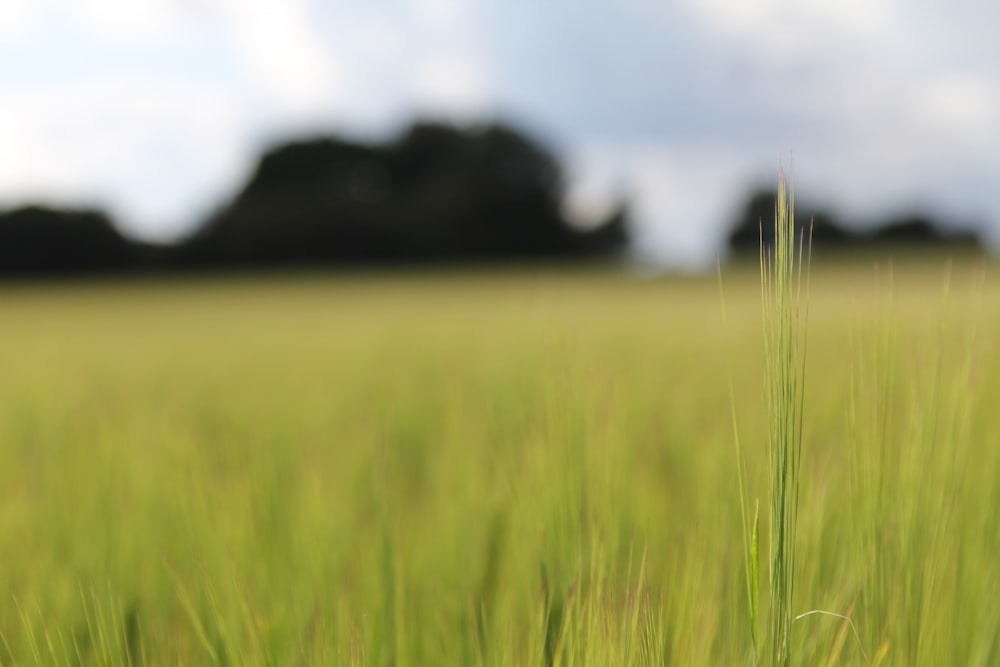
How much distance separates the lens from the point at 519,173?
15.8m

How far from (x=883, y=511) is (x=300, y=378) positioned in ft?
5.42

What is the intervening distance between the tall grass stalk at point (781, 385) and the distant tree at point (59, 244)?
1441 centimetres

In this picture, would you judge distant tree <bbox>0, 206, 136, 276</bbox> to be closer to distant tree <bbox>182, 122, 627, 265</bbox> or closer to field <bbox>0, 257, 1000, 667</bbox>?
distant tree <bbox>182, 122, 627, 265</bbox>

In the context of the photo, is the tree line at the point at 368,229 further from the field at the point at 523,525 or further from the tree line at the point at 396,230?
the field at the point at 523,525

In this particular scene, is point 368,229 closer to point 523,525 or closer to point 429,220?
point 429,220

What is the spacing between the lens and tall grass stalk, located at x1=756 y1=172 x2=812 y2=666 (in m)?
0.40

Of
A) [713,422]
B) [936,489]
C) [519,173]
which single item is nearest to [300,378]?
[713,422]

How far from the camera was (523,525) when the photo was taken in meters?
0.73

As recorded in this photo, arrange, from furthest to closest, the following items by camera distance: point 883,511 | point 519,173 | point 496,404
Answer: point 519,173 < point 496,404 < point 883,511

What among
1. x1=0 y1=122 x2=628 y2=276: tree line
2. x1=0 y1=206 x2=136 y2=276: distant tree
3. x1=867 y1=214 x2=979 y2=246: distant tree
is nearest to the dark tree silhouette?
x1=867 y1=214 x2=979 y2=246: distant tree

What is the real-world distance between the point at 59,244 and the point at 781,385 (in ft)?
48.0

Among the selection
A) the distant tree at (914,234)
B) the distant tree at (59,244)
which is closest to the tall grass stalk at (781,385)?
the distant tree at (59,244)

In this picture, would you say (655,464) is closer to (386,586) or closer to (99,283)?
(386,586)

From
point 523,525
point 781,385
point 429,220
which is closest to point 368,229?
point 429,220
